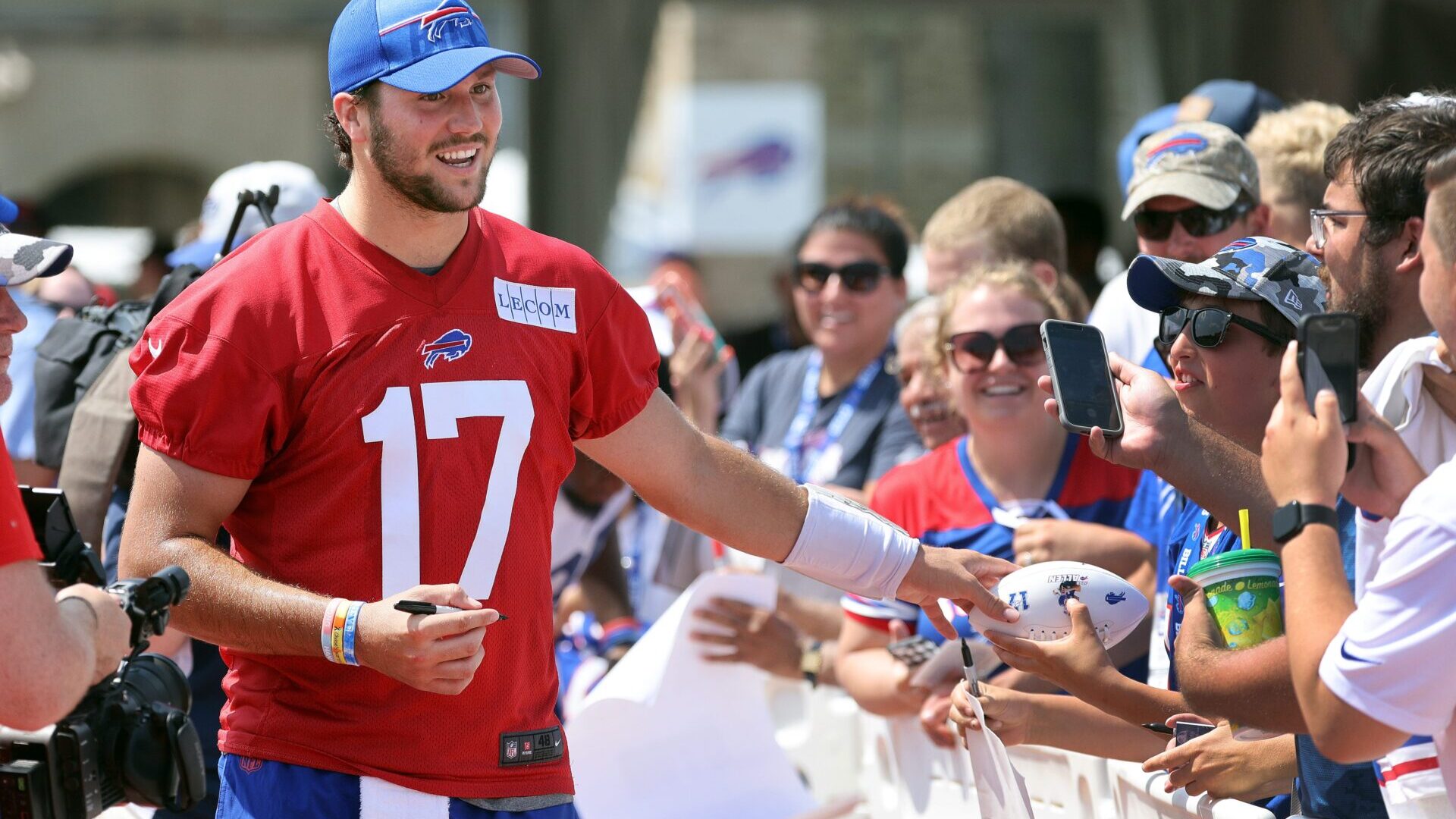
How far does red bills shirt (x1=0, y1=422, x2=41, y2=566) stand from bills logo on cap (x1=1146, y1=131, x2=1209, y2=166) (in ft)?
11.3

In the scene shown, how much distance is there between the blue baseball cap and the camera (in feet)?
10.1

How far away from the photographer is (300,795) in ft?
9.75

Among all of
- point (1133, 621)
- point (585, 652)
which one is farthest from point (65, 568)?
point (585, 652)

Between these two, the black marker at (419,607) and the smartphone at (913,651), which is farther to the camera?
the smartphone at (913,651)

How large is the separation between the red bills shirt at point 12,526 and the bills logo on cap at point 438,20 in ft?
3.55

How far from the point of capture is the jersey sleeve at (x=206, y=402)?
291 cm

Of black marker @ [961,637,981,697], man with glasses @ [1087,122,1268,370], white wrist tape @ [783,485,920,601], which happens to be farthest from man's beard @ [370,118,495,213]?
man with glasses @ [1087,122,1268,370]

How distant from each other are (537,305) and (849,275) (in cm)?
301

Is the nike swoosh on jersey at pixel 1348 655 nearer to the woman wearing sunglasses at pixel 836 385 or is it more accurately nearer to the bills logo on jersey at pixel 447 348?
the bills logo on jersey at pixel 447 348

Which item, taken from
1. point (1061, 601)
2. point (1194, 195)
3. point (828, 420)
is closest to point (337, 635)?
point (1061, 601)

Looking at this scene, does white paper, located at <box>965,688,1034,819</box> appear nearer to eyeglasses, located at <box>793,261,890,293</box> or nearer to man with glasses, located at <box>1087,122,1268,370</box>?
man with glasses, located at <box>1087,122,1268,370</box>

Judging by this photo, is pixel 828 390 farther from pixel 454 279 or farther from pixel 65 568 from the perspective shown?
pixel 65 568

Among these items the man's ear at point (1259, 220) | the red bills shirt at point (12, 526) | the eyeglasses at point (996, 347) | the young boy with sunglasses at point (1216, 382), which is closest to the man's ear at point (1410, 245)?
the young boy with sunglasses at point (1216, 382)

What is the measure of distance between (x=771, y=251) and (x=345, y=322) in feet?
56.9
